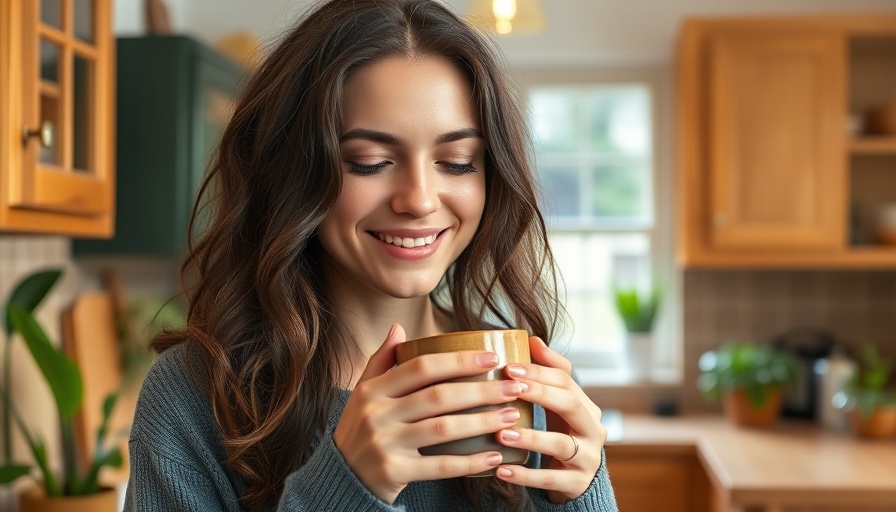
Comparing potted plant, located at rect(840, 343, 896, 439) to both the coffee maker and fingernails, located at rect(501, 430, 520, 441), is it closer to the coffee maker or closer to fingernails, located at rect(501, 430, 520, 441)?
the coffee maker

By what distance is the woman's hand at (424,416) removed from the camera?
3.16ft

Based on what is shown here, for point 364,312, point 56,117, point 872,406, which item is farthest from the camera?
point 872,406

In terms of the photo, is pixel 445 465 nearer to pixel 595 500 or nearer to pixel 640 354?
pixel 595 500

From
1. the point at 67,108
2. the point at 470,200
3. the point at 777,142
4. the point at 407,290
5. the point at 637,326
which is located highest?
the point at 777,142

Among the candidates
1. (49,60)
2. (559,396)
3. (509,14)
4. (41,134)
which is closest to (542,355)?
(559,396)

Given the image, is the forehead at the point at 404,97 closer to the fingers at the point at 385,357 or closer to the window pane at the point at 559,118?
the fingers at the point at 385,357

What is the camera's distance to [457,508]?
127cm

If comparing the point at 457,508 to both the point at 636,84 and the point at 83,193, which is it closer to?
the point at 83,193

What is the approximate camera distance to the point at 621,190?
4.27 metres

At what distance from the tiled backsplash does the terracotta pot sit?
1.89 ft

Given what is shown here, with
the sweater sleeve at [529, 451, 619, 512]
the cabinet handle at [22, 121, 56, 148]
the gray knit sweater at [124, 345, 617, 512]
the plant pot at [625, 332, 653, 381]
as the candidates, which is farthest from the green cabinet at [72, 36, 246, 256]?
the sweater sleeve at [529, 451, 619, 512]

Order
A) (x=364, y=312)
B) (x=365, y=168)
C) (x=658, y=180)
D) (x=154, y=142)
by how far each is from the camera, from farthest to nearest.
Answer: (x=658, y=180) < (x=154, y=142) < (x=364, y=312) < (x=365, y=168)

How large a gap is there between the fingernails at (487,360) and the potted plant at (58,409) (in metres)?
1.33

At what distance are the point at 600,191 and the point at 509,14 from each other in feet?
5.75
